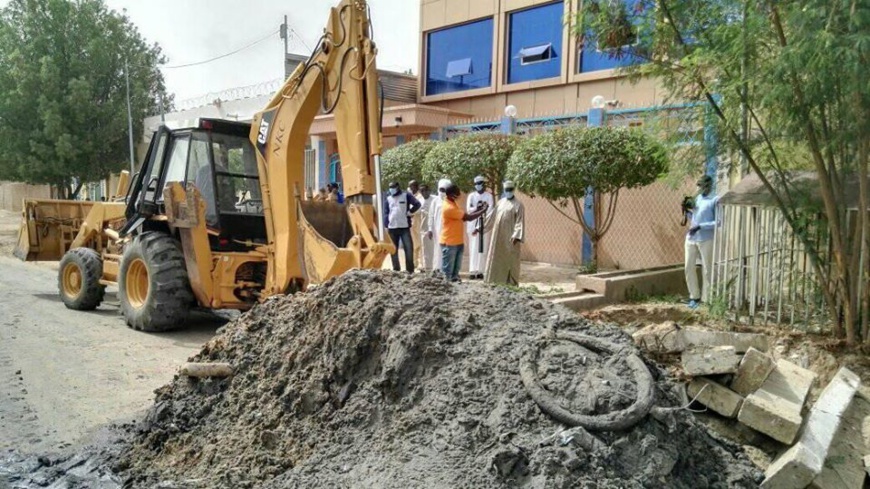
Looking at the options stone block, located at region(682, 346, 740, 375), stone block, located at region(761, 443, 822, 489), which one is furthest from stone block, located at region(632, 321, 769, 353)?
stone block, located at region(761, 443, 822, 489)

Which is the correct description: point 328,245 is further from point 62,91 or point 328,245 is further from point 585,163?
point 62,91

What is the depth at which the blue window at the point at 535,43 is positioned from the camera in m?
17.7

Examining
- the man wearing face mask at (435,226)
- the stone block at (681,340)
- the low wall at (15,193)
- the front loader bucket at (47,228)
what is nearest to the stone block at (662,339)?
the stone block at (681,340)

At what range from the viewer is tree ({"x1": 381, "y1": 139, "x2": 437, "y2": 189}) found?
1466cm

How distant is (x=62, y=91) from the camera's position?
74.4ft

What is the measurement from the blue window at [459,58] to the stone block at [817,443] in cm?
1546

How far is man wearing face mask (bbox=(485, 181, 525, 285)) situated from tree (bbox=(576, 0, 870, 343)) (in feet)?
10.1

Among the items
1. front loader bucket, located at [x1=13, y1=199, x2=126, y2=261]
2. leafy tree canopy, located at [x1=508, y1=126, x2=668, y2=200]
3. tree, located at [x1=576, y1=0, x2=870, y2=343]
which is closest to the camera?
tree, located at [x1=576, y1=0, x2=870, y2=343]

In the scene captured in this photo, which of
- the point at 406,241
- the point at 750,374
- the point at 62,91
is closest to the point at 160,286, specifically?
the point at 406,241

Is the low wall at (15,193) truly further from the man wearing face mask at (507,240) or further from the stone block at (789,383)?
the stone block at (789,383)

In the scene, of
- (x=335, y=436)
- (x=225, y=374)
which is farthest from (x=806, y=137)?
(x=225, y=374)

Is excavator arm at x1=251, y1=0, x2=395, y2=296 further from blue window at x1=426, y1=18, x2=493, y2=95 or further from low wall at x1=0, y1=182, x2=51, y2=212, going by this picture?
low wall at x1=0, y1=182, x2=51, y2=212

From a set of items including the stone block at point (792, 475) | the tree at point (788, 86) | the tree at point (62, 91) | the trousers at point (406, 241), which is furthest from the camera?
the tree at point (62, 91)

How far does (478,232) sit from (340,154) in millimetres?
4509
